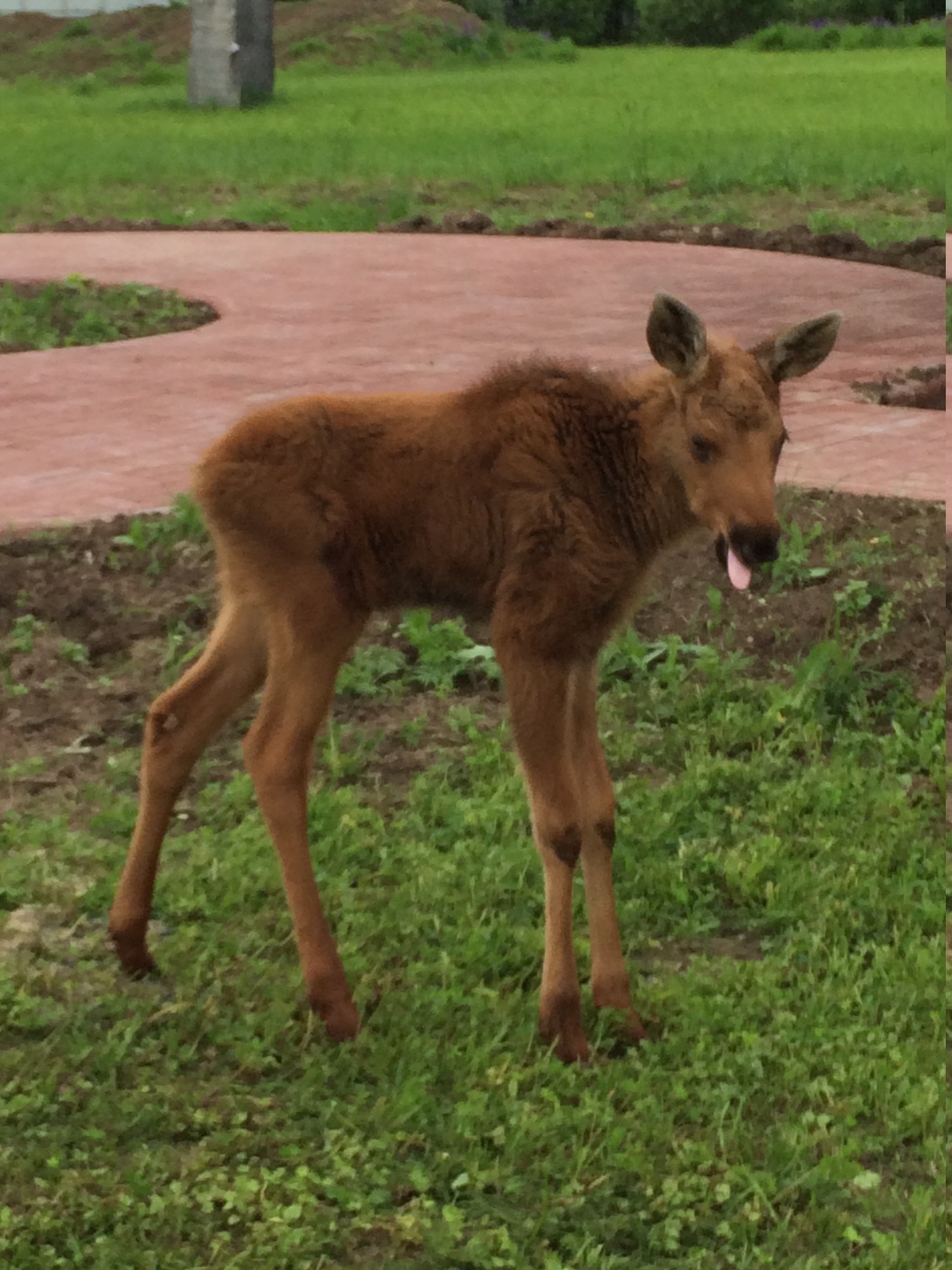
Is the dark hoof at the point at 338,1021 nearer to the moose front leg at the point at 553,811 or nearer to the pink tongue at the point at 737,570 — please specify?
the moose front leg at the point at 553,811

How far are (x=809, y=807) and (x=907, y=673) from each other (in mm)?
887

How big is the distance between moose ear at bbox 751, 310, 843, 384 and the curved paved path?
328cm

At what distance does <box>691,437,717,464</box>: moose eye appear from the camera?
149 inches

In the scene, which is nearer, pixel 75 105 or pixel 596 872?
pixel 596 872

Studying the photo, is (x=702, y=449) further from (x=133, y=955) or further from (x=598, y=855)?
(x=133, y=955)

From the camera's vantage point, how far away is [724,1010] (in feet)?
13.5

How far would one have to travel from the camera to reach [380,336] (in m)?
10.6

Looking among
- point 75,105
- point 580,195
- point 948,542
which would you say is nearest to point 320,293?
point 580,195

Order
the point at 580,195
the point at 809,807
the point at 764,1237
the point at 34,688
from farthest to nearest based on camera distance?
the point at 580,195
the point at 34,688
the point at 809,807
the point at 764,1237

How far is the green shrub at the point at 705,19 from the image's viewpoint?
136 ft

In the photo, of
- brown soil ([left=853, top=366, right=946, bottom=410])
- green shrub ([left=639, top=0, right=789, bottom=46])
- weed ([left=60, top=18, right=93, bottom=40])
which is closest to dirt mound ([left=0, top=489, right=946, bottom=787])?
brown soil ([left=853, top=366, right=946, bottom=410])

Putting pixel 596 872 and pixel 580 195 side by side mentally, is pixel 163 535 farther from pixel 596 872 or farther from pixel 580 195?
pixel 580 195

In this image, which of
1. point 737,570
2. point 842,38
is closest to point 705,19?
point 842,38

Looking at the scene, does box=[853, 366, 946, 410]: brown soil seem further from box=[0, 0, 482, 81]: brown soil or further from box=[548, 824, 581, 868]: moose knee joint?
box=[0, 0, 482, 81]: brown soil
